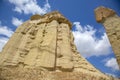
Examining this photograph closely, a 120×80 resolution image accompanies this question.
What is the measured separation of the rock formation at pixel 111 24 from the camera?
5.64 metres

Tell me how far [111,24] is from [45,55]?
11.4 metres

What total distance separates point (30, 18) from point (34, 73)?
47.6 feet

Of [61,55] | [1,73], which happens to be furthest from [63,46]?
[1,73]

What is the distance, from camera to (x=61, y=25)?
74.3 feet

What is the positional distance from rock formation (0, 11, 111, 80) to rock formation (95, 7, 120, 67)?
7.48 m

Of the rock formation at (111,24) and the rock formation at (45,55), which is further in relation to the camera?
the rock formation at (45,55)

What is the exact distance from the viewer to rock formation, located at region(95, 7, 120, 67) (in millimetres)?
5645

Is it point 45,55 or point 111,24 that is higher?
point 45,55

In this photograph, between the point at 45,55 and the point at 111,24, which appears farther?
the point at 45,55

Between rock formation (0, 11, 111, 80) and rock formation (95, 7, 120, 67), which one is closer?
rock formation (95, 7, 120, 67)

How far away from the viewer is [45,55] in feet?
55.1

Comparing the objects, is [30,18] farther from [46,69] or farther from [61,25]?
[46,69]

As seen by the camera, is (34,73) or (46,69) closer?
(34,73)

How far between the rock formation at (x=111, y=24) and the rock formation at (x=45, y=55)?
748cm
